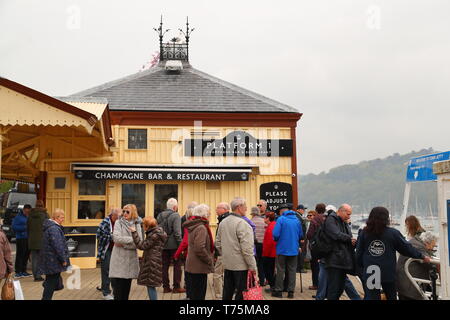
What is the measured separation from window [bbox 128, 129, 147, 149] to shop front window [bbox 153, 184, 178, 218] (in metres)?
1.46

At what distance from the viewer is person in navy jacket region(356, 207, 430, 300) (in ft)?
21.0

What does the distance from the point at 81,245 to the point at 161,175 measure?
306 centimetres

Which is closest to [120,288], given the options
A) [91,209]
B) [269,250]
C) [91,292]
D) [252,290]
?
[252,290]

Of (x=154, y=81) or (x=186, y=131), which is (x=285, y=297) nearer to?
(x=186, y=131)

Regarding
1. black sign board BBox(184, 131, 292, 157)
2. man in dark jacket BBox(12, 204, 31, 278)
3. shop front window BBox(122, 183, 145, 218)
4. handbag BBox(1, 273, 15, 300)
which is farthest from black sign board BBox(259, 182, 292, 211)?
handbag BBox(1, 273, 15, 300)

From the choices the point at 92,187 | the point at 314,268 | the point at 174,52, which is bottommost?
the point at 314,268

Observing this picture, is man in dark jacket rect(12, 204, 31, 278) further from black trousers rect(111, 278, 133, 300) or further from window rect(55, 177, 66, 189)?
black trousers rect(111, 278, 133, 300)

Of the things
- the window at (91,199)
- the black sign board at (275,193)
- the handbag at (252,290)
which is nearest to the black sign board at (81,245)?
the window at (91,199)

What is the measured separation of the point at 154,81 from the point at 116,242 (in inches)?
444

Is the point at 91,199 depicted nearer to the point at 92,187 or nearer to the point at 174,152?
the point at 92,187

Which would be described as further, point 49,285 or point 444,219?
point 49,285

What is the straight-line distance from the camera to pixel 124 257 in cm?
744

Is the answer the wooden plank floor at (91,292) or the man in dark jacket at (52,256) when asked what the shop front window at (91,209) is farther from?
the man in dark jacket at (52,256)

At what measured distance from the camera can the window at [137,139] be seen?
1586 centimetres
